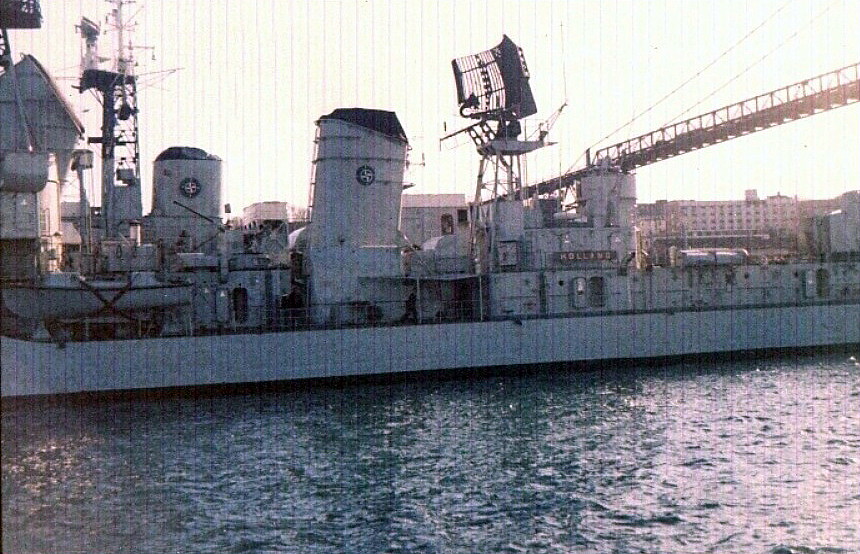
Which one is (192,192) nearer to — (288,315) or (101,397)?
(288,315)

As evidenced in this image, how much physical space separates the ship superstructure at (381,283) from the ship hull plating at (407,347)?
0.05 m

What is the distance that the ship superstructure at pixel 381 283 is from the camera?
953 inches

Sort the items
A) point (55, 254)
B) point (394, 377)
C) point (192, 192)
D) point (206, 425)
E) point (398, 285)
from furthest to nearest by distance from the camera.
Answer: point (192, 192)
point (398, 285)
point (394, 377)
point (55, 254)
point (206, 425)

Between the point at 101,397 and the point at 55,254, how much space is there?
14.2ft

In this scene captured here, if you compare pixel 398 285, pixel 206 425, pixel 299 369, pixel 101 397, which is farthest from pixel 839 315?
pixel 101 397

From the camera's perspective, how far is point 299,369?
2548 centimetres

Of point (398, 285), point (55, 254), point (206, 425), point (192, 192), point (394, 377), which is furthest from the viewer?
point (192, 192)

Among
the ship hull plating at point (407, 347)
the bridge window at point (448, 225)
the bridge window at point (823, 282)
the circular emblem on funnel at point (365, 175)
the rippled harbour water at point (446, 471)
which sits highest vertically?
the circular emblem on funnel at point (365, 175)

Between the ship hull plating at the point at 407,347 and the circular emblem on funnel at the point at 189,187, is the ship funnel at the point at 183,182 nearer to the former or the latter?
the circular emblem on funnel at the point at 189,187

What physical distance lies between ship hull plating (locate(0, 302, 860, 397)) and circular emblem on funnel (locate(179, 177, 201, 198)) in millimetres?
8872

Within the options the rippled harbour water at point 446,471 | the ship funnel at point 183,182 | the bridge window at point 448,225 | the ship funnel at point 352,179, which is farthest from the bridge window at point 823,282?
the ship funnel at point 183,182

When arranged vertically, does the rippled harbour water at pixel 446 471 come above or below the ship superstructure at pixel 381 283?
below

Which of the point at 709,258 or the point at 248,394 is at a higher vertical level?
the point at 709,258

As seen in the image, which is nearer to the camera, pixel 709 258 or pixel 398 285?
pixel 398 285
